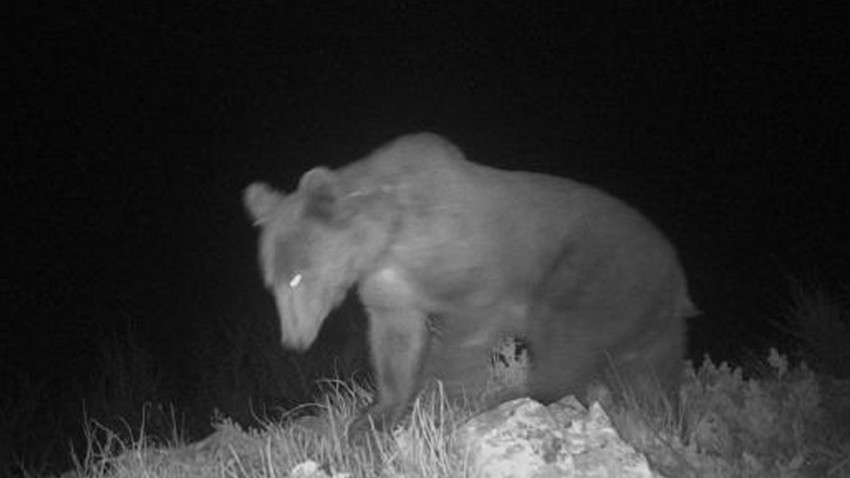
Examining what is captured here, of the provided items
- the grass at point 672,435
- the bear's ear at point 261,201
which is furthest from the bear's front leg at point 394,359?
the bear's ear at point 261,201

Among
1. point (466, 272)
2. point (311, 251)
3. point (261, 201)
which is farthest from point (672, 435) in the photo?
point (261, 201)

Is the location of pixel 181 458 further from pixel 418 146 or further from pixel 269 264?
pixel 418 146

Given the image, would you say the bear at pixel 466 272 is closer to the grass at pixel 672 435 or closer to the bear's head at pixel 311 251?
the bear's head at pixel 311 251

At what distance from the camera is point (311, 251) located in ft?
17.9

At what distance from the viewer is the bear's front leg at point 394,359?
5816 mm

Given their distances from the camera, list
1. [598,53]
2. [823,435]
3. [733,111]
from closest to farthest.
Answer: [823,435]
[733,111]
[598,53]

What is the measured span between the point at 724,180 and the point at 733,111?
4.74 m

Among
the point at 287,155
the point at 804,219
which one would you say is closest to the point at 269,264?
the point at 804,219

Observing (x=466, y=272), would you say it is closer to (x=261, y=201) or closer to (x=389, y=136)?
(x=261, y=201)

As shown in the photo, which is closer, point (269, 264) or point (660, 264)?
point (269, 264)

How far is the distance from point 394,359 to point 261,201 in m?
1.03

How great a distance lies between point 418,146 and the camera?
5914 mm

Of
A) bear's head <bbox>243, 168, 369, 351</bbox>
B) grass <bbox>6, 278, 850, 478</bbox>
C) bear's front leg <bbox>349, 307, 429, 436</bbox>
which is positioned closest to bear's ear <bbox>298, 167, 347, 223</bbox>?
bear's head <bbox>243, 168, 369, 351</bbox>

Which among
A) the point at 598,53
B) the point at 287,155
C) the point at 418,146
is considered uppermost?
the point at 418,146
